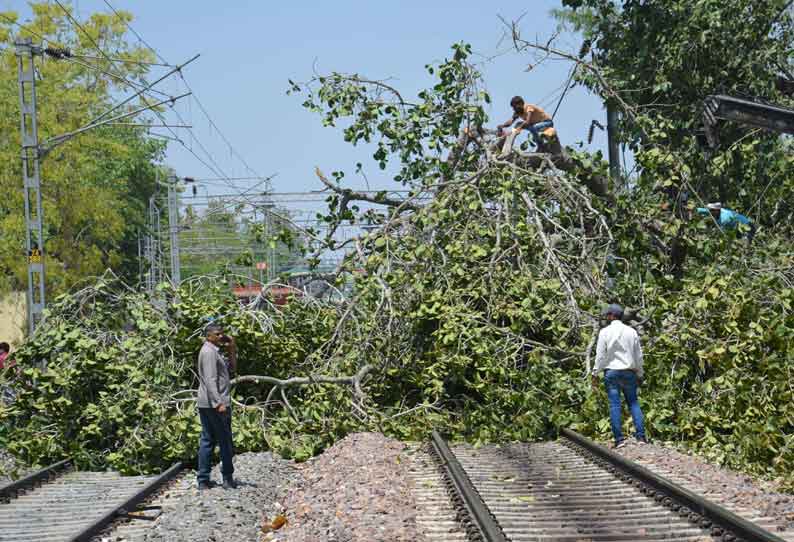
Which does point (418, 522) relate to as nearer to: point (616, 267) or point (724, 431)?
point (724, 431)

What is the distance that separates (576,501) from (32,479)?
23.6 feet

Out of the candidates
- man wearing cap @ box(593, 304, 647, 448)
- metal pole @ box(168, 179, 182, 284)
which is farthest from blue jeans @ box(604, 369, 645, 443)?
metal pole @ box(168, 179, 182, 284)

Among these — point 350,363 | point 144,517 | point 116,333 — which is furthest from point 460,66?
point 144,517

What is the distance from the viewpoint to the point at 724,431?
1271 cm

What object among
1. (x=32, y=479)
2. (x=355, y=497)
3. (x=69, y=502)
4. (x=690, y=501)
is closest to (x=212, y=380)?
(x=69, y=502)

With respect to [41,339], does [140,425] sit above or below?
below

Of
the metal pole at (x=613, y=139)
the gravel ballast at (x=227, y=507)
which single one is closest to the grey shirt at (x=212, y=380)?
the gravel ballast at (x=227, y=507)

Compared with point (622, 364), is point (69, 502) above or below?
below

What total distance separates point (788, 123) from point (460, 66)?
6.16 m

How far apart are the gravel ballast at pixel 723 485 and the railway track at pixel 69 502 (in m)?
5.40

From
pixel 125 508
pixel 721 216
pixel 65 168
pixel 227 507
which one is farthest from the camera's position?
pixel 65 168

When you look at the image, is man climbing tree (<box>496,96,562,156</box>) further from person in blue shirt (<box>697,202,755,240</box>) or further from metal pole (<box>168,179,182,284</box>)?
metal pole (<box>168,179,182,284</box>)

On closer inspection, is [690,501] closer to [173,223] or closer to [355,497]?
[355,497]

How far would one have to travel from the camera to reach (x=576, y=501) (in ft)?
30.3
